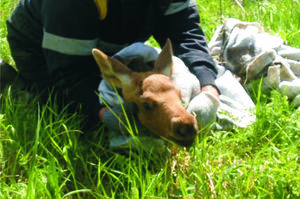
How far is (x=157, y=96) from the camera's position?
230 centimetres

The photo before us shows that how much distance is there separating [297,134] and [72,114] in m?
1.54

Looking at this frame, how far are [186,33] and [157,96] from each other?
45.1 inches

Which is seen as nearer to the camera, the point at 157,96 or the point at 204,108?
the point at 157,96

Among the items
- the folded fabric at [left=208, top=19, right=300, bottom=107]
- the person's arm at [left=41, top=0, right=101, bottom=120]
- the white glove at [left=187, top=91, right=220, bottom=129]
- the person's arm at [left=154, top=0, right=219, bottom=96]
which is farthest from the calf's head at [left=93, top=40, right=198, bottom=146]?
the folded fabric at [left=208, top=19, right=300, bottom=107]

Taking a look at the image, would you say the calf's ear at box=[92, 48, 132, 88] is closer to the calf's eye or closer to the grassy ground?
the calf's eye

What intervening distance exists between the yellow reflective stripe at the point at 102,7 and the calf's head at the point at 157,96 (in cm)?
48

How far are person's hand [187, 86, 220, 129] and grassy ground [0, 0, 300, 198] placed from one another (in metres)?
0.11

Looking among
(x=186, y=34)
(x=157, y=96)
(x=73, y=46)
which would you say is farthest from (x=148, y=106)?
(x=186, y=34)

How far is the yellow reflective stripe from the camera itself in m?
2.74

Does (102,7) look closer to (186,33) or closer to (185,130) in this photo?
(186,33)

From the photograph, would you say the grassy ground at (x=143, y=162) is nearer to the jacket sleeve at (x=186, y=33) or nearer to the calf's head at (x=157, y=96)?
the calf's head at (x=157, y=96)

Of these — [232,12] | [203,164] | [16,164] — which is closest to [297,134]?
[203,164]

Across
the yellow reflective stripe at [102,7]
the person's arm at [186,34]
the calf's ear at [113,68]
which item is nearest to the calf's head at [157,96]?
the calf's ear at [113,68]

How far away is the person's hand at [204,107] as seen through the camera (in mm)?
2533
